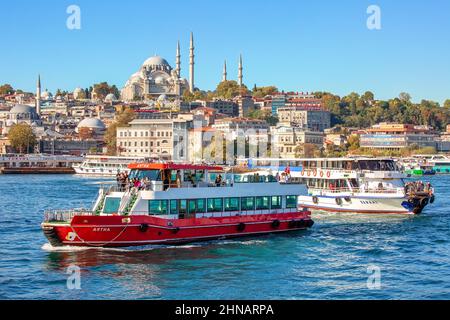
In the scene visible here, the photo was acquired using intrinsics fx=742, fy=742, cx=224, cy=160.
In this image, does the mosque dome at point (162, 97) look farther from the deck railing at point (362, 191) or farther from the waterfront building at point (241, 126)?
the deck railing at point (362, 191)

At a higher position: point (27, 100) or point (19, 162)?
point (27, 100)

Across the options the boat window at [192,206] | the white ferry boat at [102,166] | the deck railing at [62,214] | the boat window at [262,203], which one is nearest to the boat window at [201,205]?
the boat window at [192,206]

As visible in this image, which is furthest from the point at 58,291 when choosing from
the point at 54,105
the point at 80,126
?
the point at 54,105

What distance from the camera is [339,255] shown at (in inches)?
731

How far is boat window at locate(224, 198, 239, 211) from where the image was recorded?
20.8 m

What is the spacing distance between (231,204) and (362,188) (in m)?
10.1

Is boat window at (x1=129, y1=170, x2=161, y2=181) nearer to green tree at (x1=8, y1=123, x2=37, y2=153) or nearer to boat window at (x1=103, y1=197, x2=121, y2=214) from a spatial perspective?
boat window at (x1=103, y1=197, x2=121, y2=214)

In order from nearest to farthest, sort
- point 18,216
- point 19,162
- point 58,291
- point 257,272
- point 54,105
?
point 58,291
point 257,272
point 18,216
point 19,162
point 54,105

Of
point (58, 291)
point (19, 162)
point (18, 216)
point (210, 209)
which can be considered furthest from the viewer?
point (19, 162)

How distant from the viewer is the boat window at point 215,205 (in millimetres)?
20391

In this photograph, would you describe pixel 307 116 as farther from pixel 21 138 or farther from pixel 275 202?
pixel 275 202

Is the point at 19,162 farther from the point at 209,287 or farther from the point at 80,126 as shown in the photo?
the point at 209,287

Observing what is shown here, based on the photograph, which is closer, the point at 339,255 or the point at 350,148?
the point at 339,255

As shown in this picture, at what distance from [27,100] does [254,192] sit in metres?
135
